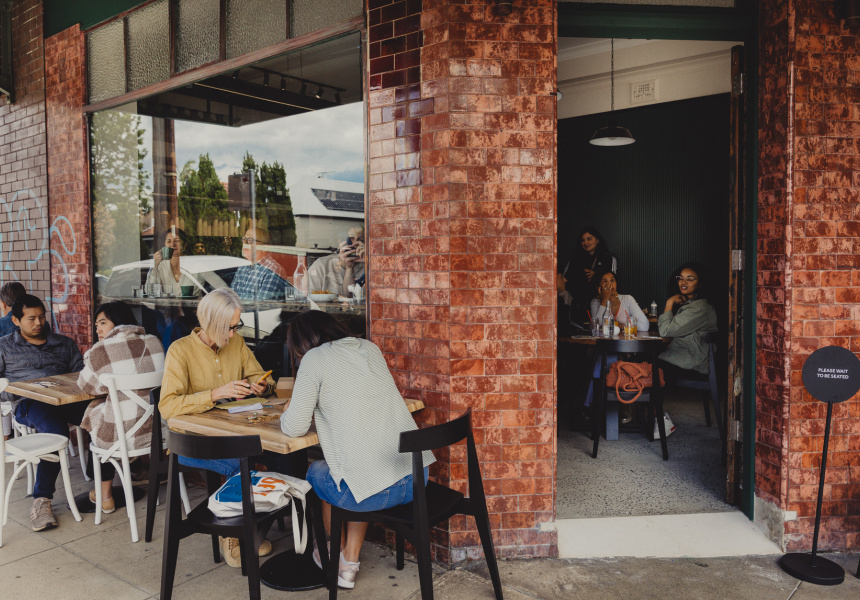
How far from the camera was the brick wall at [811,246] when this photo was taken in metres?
3.16

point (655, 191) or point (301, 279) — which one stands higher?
point (655, 191)

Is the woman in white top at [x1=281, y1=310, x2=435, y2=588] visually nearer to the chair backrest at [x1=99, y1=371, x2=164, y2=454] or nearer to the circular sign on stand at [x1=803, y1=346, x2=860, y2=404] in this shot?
the chair backrest at [x1=99, y1=371, x2=164, y2=454]

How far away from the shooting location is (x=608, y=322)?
532cm

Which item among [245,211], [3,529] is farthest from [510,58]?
[3,529]

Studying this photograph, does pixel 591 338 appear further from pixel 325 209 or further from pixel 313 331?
pixel 313 331

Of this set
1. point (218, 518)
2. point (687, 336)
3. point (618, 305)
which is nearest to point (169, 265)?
→ point (218, 518)

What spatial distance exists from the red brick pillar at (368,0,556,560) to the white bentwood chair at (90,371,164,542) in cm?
162

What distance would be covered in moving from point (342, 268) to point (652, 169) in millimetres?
5507

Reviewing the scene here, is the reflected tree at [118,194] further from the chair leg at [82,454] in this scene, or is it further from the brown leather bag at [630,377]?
the brown leather bag at [630,377]

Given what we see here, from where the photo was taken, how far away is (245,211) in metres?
5.21

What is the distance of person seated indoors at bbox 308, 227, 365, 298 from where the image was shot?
3781 mm

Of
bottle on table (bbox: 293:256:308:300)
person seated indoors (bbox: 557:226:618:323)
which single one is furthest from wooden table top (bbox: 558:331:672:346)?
bottle on table (bbox: 293:256:308:300)

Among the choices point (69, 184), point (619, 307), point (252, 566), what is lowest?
point (252, 566)

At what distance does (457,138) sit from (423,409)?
4.65 ft
